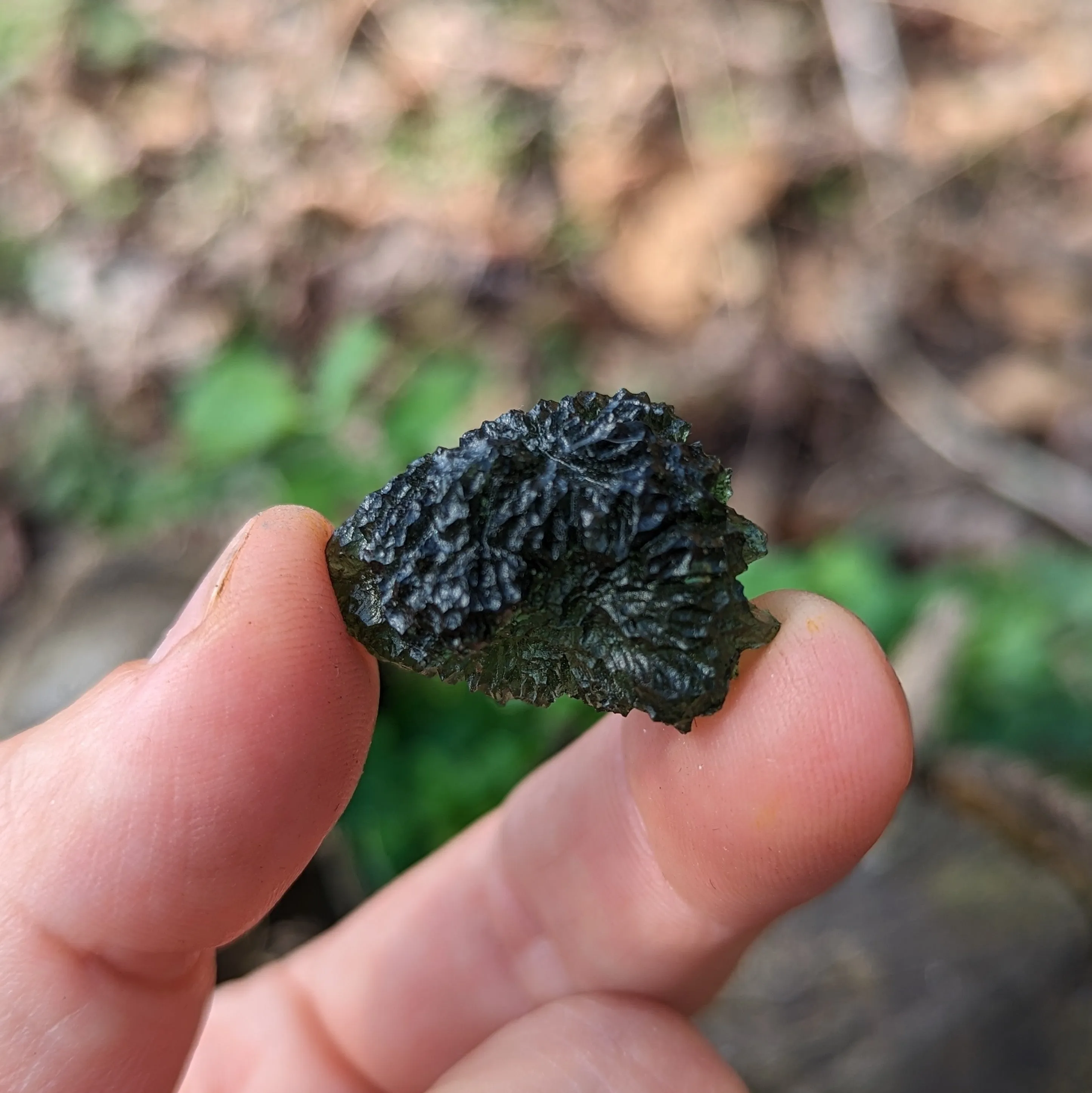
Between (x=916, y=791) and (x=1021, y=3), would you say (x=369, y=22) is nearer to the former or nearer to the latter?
(x=1021, y=3)

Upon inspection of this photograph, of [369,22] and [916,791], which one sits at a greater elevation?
[369,22]

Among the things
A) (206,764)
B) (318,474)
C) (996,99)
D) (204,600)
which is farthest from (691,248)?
(206,764)

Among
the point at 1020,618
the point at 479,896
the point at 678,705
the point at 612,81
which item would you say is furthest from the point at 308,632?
the point at 612,81

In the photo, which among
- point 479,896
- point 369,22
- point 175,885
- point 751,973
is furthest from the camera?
point 369,22

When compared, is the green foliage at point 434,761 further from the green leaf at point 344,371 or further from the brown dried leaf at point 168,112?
the brown dried leaf at point 168,112

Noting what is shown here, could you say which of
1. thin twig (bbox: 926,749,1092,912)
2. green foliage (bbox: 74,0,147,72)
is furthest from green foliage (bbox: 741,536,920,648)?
green foliage (bbox: 74,0,147,72)

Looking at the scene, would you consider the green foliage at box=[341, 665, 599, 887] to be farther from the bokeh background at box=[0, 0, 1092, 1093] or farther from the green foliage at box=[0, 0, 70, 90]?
the green foliage at box=[0, 0, 70, 90]

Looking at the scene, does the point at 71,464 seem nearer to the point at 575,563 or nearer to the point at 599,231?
the point at 599,231
